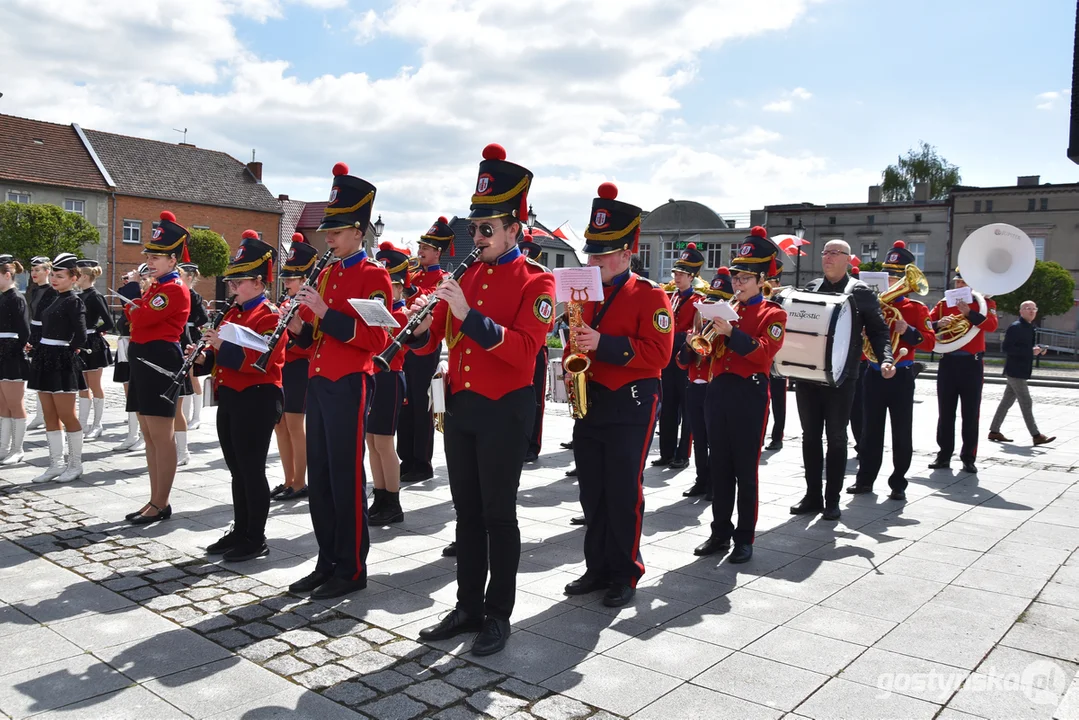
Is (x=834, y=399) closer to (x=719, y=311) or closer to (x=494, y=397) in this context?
(x=719, y=311)

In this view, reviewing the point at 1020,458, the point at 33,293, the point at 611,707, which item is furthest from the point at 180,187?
the point at 611,707

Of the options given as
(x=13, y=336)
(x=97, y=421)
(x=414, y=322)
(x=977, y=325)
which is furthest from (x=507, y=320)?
(x=97, y=421)

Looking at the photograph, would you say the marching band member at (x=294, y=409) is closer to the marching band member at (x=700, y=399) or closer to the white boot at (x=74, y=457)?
the white boot at (x=74, y=457)

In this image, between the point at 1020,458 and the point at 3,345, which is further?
the point at 1020,458

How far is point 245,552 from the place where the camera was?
6.04 meters

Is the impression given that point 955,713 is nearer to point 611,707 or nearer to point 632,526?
point 611,707

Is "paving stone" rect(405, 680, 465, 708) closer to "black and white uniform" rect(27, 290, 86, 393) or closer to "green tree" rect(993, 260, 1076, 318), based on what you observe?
"black and white uniform" rect(27, 290, 86, 393)

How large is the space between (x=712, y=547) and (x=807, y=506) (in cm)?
189

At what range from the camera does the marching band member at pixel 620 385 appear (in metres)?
5.20

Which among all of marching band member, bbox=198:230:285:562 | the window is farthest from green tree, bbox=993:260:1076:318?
the window

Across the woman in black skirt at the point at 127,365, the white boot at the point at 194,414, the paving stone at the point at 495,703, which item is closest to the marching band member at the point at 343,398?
the paving stone at the point at 495,703

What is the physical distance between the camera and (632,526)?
5352 millimetres

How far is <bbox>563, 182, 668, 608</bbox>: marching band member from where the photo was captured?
17.1 ft

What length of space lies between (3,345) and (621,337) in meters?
7.24
